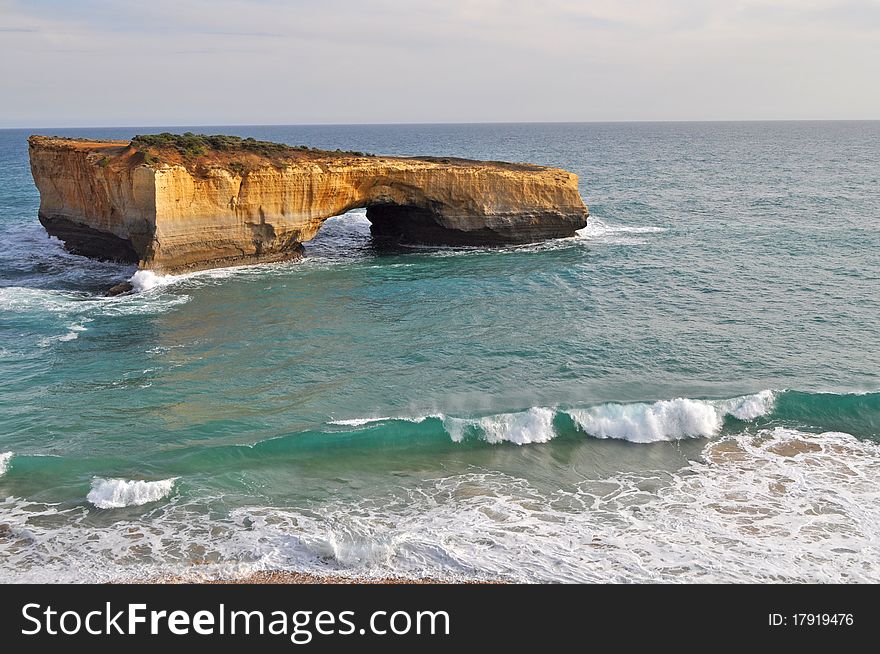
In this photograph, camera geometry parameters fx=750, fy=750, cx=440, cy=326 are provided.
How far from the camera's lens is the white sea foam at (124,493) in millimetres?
14766

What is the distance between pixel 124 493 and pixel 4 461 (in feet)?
10.3

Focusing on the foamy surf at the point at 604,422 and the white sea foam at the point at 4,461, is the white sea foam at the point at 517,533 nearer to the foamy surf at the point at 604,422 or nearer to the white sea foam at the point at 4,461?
the white sea foam at the point at 4,461

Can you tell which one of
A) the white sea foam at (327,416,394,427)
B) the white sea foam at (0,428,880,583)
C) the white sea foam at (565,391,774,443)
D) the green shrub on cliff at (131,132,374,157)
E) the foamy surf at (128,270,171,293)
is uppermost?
the green shrub on cliff at (131,132,374,157)

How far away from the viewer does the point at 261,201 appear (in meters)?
31.8

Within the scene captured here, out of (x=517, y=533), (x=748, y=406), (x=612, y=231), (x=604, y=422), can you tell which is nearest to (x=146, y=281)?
(x=604, y=422)

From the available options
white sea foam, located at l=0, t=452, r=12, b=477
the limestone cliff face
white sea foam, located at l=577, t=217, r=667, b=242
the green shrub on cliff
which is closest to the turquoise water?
white sea foam, located at l=0, t=452, r=12, b=477

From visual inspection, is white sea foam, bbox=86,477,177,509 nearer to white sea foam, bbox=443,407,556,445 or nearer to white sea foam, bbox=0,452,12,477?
white sea foam, bbox=0,452,12,477

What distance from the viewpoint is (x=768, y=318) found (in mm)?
25219

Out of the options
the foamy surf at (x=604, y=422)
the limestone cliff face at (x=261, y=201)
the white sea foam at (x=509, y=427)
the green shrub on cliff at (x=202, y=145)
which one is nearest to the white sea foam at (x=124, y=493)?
the foamy surf at (x=604, y=422)

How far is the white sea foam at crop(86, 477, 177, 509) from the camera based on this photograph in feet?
48.4

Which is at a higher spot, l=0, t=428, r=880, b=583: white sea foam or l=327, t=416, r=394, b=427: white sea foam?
l=327, t=416, r=394, b=427: white sea foam

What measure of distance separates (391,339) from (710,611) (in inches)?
562

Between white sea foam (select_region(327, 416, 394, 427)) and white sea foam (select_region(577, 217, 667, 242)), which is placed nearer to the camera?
white sea foam (select_region(327, 416, 394, 427))

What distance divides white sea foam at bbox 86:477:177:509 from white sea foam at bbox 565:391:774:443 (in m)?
9.45
